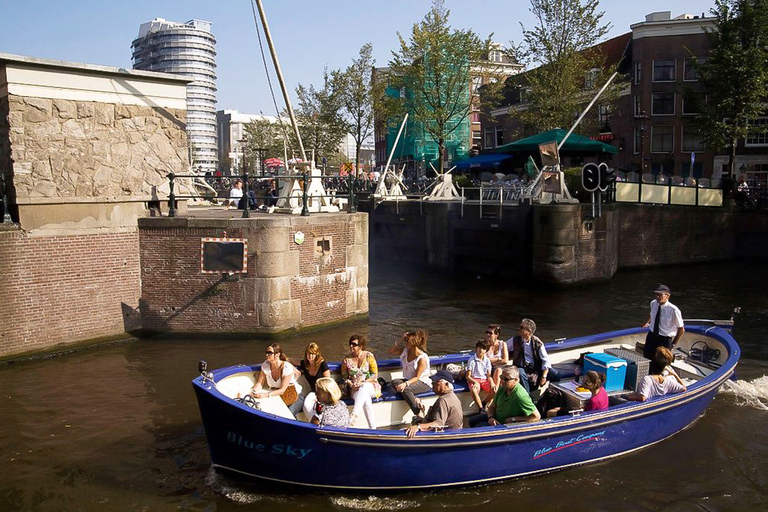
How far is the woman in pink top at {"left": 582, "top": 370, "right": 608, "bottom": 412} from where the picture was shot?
8625 millimetres

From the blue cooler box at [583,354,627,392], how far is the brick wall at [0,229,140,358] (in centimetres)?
937

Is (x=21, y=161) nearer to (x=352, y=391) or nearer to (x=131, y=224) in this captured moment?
(x=131, y=224)

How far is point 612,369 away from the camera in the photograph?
31.5 feet

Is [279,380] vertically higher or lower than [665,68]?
lower

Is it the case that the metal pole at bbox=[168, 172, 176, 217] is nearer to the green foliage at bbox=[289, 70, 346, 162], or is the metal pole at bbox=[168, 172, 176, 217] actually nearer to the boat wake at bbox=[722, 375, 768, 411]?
the boat wake at bbox=[722, 375, 768, 411]

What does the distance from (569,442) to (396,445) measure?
2.35 m

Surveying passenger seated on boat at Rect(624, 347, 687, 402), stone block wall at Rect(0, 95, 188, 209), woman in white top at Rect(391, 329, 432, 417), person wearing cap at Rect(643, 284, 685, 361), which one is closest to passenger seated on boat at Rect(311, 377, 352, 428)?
woman in white top at Rect(391, 329, 432, 417)

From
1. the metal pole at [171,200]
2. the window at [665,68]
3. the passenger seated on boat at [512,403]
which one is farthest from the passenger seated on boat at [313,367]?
the window at [665,68]

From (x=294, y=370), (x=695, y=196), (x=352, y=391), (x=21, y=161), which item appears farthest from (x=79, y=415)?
(x=695, y=196)

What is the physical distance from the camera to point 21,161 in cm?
1270

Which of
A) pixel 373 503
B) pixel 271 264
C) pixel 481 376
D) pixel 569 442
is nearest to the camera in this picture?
pixel 373 503

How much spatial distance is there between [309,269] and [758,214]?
70.2 feet

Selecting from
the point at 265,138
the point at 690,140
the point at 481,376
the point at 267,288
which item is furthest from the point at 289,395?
the point at 265,138

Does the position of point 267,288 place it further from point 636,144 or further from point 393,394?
point 636,144
